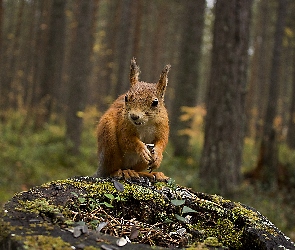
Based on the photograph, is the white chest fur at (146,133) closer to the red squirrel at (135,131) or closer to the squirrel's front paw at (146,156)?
the red squirrel at (135,131)

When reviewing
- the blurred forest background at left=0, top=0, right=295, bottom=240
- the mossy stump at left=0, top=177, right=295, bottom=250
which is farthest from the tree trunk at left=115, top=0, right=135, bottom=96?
the mossy stump at left=0, top=177, right=295, bottom=250

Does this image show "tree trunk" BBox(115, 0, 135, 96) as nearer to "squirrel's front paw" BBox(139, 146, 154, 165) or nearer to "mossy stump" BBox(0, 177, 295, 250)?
"squirrel's front paw" BBox(139, 146, 154, 165)

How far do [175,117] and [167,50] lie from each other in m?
18.1

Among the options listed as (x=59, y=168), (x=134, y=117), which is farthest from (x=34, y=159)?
(x=134, y=117)

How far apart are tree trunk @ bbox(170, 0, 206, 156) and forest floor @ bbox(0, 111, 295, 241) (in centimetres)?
69

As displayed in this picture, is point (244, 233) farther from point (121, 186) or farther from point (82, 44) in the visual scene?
point (82, 44)

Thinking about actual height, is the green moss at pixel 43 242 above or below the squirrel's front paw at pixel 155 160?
below


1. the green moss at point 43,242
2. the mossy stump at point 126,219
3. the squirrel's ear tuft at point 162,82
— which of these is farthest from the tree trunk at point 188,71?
the green moss at point 43,242

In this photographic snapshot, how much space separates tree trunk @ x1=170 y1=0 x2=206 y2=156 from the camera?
12000mm

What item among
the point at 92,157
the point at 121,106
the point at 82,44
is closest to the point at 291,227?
the point at 121,106

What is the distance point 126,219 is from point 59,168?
22.3 ft

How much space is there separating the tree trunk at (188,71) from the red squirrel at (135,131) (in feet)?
28.4

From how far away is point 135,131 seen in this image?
3.08 metres

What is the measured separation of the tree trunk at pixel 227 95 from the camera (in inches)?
276
